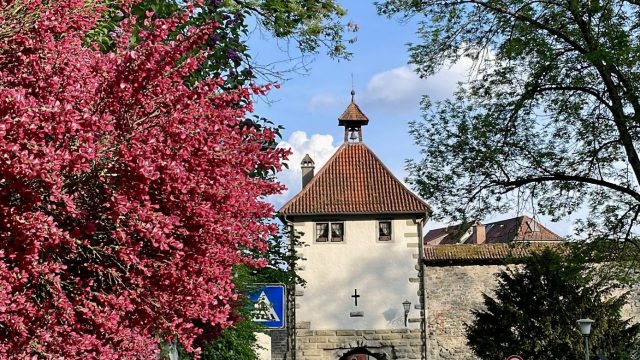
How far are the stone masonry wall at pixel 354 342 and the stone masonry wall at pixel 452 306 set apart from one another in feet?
3.24

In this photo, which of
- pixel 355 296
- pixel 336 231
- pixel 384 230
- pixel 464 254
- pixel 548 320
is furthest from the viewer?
pixel 464 254

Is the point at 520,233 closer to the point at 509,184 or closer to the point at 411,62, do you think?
the point at 509,184

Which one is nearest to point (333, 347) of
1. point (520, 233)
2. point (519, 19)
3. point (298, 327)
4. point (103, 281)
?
point (298, 327)

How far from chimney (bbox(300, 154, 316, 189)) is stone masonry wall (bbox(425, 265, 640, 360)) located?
19.8 ft

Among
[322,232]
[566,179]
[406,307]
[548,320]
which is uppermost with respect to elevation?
[322,232]

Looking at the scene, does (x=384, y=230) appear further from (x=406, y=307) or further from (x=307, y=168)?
(x=307, y=168)

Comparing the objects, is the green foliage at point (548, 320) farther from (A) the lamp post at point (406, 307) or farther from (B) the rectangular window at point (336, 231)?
(B) the rectangular window at point (336, 231)

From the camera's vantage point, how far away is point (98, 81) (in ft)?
12.5

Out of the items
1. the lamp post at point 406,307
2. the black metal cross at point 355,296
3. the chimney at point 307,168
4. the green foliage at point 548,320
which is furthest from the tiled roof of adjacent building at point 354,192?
the green foliage at point 548,320

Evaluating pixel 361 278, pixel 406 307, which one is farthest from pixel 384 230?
pixel 406 307

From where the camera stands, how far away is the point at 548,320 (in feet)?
66.5

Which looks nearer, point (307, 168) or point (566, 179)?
point (566, 179)

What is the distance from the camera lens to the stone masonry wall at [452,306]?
26.7m

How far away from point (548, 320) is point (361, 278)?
781cm
